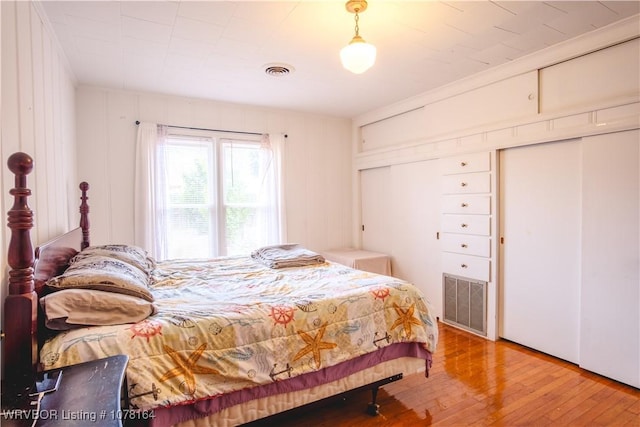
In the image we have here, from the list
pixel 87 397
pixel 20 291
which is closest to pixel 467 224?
pixel 87 397

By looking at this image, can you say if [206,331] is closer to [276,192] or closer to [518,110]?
[276,192]

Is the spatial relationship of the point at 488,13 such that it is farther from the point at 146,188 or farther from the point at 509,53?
the point at 146,188

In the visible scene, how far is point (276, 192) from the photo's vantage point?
4504mm

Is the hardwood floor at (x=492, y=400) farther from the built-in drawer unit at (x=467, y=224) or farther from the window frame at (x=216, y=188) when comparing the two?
the window frame at (x=216, y=188)

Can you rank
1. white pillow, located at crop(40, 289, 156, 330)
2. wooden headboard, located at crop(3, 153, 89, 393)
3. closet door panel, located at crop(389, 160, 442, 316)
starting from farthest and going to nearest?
closet door panel, located at crop(389, 160, 442, 316)
white pillow, located at crop(40, 289, 156, 330)
wooden headboard, located at crop(3, 153, 89, 393)

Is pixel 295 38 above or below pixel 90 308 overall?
above

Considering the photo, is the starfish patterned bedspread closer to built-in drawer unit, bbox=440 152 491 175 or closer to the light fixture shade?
the light fixture shade

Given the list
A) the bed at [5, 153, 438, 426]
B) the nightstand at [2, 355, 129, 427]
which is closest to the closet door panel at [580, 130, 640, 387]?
the bed at [5, 153, 438, 426]

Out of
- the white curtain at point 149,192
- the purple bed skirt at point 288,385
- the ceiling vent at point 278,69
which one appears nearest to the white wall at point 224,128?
the white curtain at point 149,192

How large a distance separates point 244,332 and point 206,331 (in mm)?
189

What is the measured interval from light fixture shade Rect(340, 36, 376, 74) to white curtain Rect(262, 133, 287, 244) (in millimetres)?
2492

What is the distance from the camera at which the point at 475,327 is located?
11.5 feet

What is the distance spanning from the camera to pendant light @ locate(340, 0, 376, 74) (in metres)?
2.03

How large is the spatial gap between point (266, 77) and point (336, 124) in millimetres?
1832
